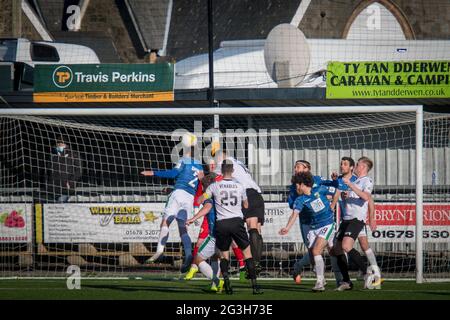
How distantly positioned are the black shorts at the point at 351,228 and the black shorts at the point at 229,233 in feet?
5.87

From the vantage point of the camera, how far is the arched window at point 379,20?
33719mm

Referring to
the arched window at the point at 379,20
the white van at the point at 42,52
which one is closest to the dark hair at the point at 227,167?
the white van at the point at 42,52

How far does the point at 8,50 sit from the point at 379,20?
1702cm

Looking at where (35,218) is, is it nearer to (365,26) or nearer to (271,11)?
(271,11)

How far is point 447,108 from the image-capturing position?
20.5 metres

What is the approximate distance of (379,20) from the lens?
1399 inches

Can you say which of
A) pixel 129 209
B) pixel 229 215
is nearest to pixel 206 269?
pixel 229 215

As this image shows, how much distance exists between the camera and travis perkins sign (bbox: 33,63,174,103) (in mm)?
18969

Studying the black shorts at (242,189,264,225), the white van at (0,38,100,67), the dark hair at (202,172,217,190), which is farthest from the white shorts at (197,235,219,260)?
the white van at (0,38,100,67)

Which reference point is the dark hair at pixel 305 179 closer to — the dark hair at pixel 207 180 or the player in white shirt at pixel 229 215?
the player in white shirt at pixel 229 215

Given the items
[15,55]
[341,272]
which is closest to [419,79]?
[341,272]

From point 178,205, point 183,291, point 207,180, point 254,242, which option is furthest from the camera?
point 178,205

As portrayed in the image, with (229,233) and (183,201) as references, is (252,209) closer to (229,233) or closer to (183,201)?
(183,201)

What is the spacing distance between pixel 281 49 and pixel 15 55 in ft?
25.5
